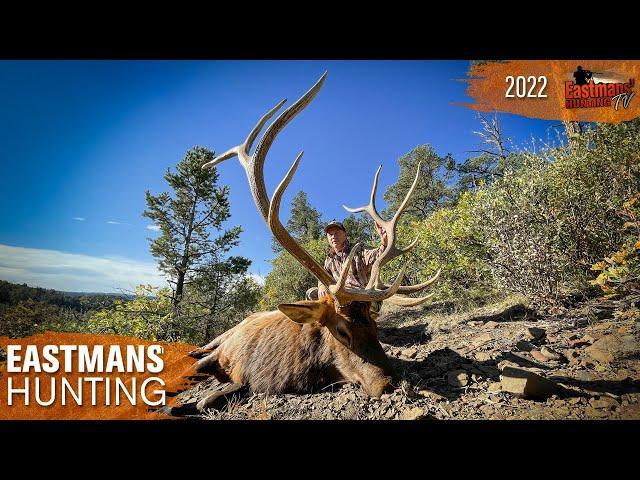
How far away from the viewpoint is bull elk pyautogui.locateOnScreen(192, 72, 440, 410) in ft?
8.88

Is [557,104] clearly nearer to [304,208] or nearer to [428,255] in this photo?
[428,255]

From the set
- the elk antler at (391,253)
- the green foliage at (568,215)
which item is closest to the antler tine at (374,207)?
the elk antler at (391,253)

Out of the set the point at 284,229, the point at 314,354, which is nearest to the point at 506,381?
the point at 314,354

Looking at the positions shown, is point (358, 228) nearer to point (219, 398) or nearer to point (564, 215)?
point (564, 215)

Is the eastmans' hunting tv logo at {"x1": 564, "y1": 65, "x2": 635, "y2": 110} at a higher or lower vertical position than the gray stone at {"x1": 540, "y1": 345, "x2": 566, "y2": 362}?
higher

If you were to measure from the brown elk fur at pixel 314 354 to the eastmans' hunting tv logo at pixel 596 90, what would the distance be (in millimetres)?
3854

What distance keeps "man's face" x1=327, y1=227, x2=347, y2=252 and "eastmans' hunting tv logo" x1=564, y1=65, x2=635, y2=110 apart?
3433 millimetres

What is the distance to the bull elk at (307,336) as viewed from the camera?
8.88 feet

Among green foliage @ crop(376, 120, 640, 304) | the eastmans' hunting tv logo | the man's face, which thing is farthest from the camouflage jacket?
the eastmans' hunting tv logo

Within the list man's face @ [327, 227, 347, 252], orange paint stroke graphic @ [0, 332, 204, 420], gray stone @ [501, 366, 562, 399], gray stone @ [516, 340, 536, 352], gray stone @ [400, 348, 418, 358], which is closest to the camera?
gray stone @ [501, 366, 562, 399]

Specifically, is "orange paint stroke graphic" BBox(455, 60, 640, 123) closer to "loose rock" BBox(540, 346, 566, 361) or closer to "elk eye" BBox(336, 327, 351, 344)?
"loose rock" BBox(540, 346, 566, 361)

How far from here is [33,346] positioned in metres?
2.99
